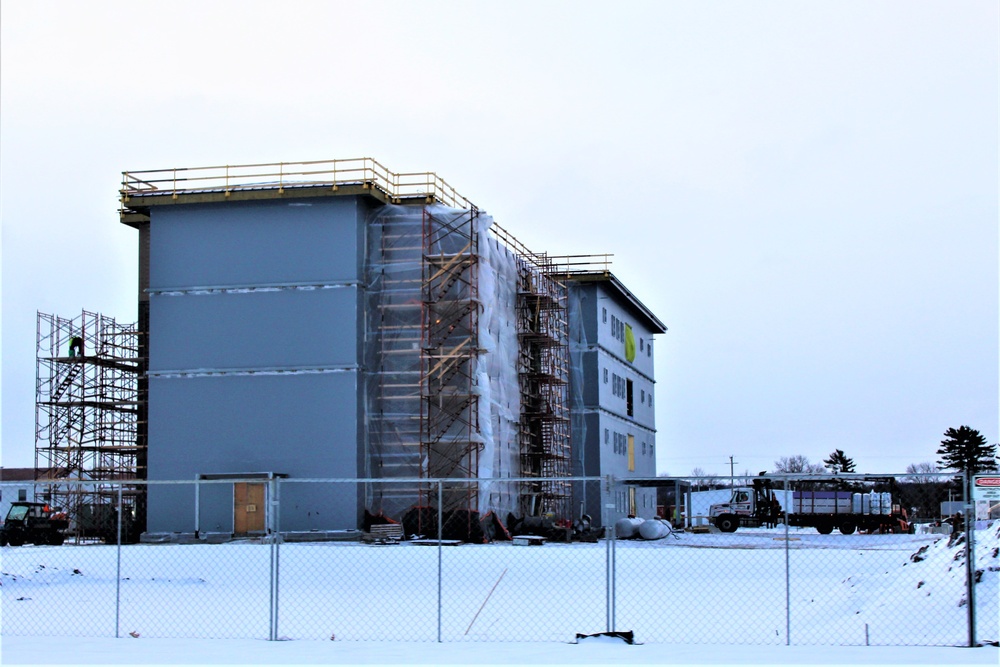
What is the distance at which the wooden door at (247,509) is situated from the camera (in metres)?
43.1

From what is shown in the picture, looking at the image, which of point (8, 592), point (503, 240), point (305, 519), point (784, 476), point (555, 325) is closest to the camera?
point (784, 476)

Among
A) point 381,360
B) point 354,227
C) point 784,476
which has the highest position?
point 354,227

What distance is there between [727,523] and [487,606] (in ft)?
129

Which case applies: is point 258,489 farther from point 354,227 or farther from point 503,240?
point 503,240

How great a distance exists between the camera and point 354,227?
146ft

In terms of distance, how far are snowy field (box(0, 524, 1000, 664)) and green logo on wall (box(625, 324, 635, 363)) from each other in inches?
1550

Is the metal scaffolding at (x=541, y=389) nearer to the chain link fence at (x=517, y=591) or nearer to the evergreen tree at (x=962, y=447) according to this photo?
the chain link fence at (x=517, y=591)

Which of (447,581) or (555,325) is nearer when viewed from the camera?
(447,581)

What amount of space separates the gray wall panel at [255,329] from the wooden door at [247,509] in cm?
468

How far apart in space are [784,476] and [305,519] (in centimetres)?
3022

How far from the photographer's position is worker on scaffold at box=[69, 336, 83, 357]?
176ft

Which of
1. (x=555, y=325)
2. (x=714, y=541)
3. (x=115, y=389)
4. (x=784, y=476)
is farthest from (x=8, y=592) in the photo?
(x=555, y=325)

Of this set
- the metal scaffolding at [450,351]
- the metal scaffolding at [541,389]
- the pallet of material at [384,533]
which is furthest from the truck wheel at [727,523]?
the pallet of material at [384,533]

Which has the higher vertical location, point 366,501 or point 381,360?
point 381,360
